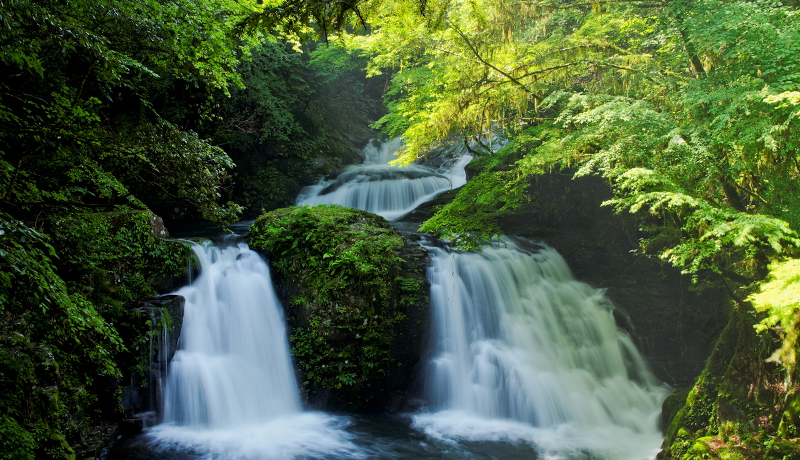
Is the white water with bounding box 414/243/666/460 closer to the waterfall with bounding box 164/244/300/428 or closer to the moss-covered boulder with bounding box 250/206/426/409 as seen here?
the moss-covered boulder with bounding box 250/206/426/409

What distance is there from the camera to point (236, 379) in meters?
7.27

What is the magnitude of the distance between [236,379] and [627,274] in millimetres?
10172

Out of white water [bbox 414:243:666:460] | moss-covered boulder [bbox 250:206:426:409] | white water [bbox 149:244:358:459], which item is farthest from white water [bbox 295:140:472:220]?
white water [bbox 149:244:358:459]

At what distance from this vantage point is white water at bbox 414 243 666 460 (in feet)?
23.9

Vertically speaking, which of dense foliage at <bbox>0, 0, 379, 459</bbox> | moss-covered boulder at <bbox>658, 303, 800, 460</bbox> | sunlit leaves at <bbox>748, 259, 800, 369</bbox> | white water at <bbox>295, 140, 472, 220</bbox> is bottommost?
moss-covered boulder at <bbox>658, 303, 800, 460</bbox>

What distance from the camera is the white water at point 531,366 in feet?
23.9

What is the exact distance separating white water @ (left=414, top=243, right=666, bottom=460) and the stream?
0.03m

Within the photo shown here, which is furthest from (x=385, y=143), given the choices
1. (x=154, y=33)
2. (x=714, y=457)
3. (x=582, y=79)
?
(x=714, y=457)

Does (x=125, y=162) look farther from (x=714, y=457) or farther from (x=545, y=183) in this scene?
(x=545, y=183)

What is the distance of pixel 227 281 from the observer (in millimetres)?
8203

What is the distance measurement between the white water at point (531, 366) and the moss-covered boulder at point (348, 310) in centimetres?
87

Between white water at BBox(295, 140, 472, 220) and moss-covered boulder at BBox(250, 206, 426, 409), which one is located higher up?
white water at BBox(295, 140, 472, 220)

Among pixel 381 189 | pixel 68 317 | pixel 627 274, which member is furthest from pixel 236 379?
pixel 627 274

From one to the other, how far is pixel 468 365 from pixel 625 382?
3.41 m
